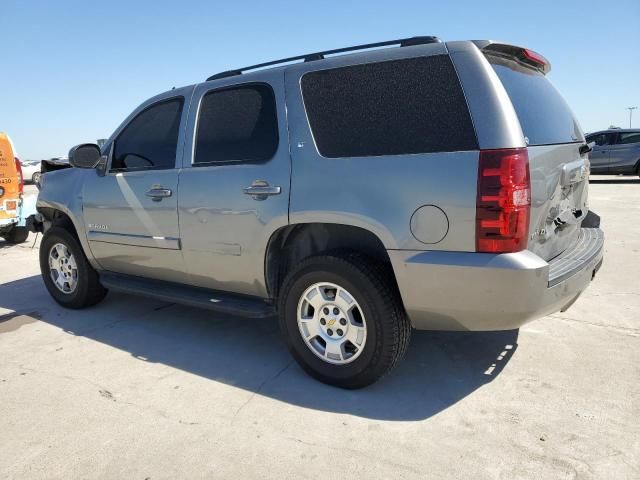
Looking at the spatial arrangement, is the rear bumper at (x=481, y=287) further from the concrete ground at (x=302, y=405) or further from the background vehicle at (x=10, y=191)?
the background vehicle at (x=10, y=191)

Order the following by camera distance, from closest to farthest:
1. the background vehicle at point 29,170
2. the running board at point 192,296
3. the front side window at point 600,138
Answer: the running board at point 192,296
the front side window at point 600,138
the background vehicle at point 29,170

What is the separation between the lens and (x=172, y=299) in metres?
3.76

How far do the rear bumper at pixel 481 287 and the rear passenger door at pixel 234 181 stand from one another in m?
0.93

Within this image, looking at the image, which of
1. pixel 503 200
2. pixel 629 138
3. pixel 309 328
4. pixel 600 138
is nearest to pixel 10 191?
pixel 309 328

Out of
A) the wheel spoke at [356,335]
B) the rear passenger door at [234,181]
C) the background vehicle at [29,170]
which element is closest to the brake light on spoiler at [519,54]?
the rear passenger door at [234,181]

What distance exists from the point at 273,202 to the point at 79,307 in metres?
2.70

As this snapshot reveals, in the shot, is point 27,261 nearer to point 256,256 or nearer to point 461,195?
point 256,256

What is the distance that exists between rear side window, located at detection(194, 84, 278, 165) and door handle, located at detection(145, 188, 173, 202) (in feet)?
1.06

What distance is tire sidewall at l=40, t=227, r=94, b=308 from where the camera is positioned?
459 cm

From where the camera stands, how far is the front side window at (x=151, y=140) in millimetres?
3855

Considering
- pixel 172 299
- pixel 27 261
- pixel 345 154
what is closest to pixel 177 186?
pixel 172 299

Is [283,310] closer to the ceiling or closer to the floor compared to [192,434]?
closer to the ceiling

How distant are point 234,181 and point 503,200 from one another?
5.70 ft

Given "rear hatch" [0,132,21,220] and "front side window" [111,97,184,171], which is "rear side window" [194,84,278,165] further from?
"rear hatch" [0,132,21,220]
